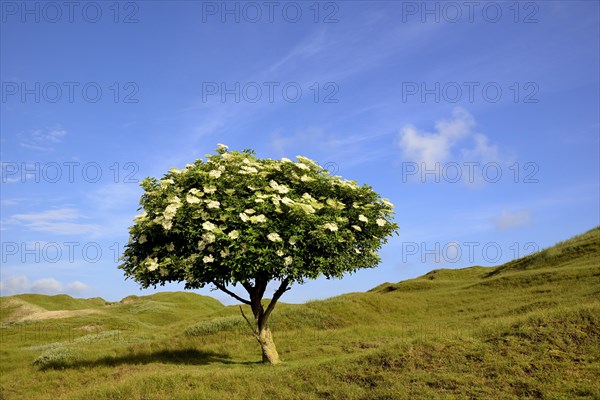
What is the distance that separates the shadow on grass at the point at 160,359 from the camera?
86.4 feet

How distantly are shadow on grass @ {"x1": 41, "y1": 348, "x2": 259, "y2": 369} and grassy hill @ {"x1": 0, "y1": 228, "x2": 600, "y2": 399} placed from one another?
112 millimetres

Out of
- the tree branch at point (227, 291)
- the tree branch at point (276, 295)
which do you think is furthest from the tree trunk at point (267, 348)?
the tree branch at point (227, 291)

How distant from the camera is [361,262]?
23266mm

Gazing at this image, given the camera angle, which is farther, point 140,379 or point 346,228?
point 346,228

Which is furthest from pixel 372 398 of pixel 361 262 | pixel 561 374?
pixel 361 262

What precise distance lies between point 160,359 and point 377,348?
12731 mm

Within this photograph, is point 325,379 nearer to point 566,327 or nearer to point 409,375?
point 409,375

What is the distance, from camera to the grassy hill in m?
16.3

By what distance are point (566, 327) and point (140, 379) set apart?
1697 centimetres

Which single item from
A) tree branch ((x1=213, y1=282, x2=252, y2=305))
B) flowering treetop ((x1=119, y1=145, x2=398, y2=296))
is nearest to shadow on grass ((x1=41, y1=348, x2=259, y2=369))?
tree branch ((x1=213, y1=282, x2=252, y2=305))

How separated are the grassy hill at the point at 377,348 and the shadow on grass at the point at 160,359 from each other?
11cm

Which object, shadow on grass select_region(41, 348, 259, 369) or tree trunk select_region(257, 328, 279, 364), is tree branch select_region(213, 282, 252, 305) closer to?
tree trunk select_region(257, 328, 279, 364)

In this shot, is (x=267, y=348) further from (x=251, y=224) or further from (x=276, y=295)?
(x=251, y=224)

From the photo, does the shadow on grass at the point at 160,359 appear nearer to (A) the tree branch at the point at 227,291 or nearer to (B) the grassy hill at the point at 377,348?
(B) the grassy hill at the point at 377,348
